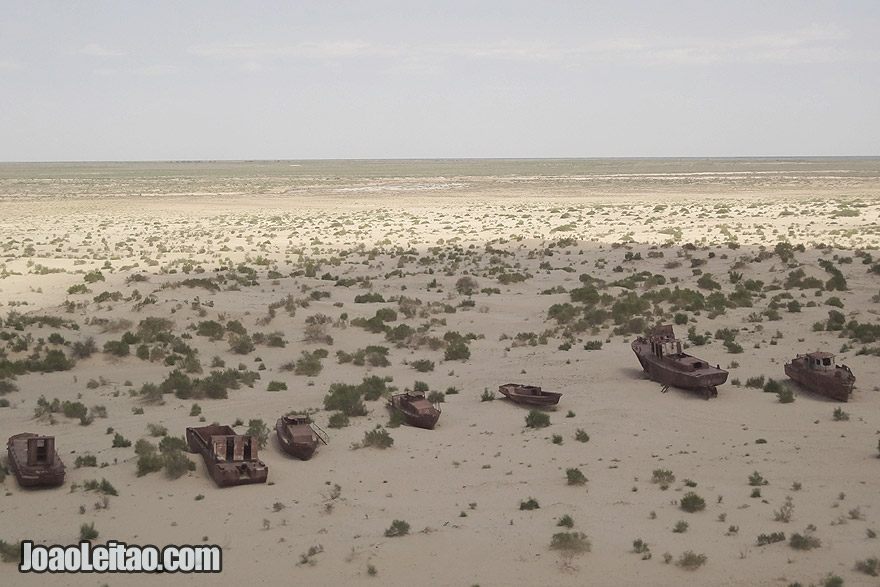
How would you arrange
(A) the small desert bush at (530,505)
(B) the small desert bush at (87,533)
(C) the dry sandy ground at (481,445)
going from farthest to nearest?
1. (A) the small desert bush at (530,505)
2. (B) the small desert bush at (87,533)
3. (C) the dry sandy ground at (481,445)

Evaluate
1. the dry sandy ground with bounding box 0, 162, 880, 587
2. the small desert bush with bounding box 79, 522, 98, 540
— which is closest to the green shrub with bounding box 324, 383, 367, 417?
the dry sandy ground with bounding box 0, 162, 880, 587

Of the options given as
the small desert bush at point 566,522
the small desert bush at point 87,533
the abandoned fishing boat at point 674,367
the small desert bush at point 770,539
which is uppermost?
the abandoned fishing boat at point 674,367

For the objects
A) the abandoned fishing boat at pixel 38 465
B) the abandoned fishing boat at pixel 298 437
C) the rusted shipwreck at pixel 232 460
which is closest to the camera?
the abandoned fishing boat at pixel 38 465

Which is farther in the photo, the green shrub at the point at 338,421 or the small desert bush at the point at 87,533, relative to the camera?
the green shrub at the point at 338,421

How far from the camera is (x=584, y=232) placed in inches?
2275

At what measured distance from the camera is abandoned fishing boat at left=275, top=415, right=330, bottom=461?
1534cm

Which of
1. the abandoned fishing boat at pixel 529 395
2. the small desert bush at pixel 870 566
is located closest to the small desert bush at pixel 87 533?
the abandoned fishing boat at pixel 529 395

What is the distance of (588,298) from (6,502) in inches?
782

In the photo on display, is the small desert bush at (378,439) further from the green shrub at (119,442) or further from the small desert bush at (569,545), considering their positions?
the small desert bush at (569,545)

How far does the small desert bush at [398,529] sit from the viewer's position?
40.1 feet

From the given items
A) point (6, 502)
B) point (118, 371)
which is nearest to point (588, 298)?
point (118, 371)

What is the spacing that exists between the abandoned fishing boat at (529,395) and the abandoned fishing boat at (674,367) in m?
2.47

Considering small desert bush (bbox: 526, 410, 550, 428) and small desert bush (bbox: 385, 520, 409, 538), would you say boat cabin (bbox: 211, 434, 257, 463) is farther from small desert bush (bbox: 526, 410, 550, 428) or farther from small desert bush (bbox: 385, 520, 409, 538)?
small desert bush (bbox: 526, 410, 550, 428)

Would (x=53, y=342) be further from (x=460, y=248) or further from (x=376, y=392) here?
(x=460, y=248)
